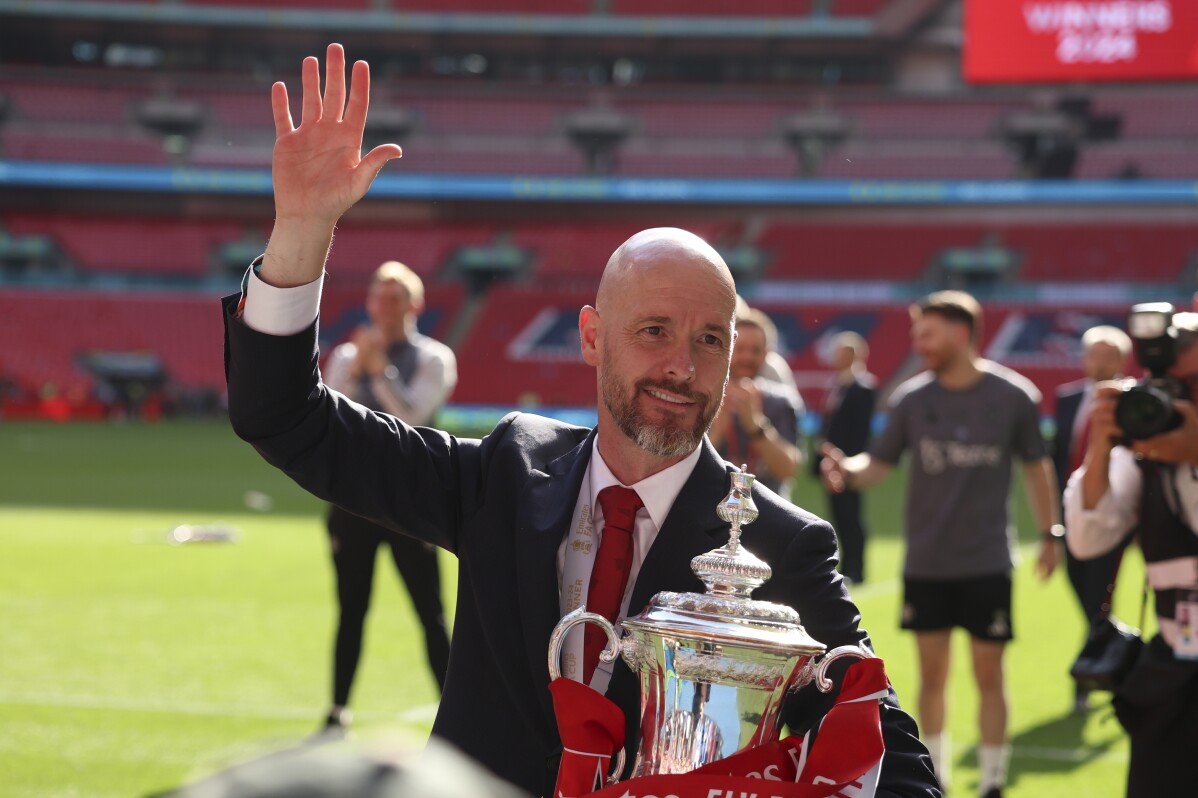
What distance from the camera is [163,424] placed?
112ft

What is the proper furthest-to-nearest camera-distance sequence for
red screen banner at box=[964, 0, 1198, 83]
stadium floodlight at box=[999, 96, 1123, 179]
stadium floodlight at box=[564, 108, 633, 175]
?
stadium floodlight at box=[564, 108, 633, 175] → stadium floodlight at box=[999, 96, 1123, 179] → red screen banner at box=[964, 0, 1198, 83]

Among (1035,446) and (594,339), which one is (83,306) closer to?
(1035,446)

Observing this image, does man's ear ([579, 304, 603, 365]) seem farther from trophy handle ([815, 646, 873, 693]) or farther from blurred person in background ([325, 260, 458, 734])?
blurred person in background ([325, 260, 458, 734])

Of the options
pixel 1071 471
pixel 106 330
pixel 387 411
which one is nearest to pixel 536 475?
pixel 387 411

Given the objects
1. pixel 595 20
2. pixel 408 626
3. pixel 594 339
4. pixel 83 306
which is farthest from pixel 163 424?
pixel 594 339

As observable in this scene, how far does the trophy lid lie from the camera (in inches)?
64.7

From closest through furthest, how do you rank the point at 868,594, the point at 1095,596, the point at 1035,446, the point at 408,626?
1. the point at 1035,446
2. the point at 1095,596
3. the point at 408,626
4. the point at 868,594

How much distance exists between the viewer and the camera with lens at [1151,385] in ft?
10.6

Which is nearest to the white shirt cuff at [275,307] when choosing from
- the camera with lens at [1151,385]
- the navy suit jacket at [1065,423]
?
the camera with lens at [1151,385]

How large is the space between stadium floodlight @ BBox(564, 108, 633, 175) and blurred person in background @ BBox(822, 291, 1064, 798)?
34.6m

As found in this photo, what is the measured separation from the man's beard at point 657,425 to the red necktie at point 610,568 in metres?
0.11

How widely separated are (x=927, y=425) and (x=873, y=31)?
114 ft

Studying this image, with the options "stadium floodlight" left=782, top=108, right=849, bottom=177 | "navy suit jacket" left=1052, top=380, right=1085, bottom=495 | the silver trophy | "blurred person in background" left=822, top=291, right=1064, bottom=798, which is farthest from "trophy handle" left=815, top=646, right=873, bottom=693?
"stadium floodlight" left=782, top=108, right=849, bottom=177

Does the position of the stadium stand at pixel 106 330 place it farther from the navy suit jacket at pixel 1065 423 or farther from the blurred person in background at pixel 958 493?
the blurred person in background at pixel 958 493
